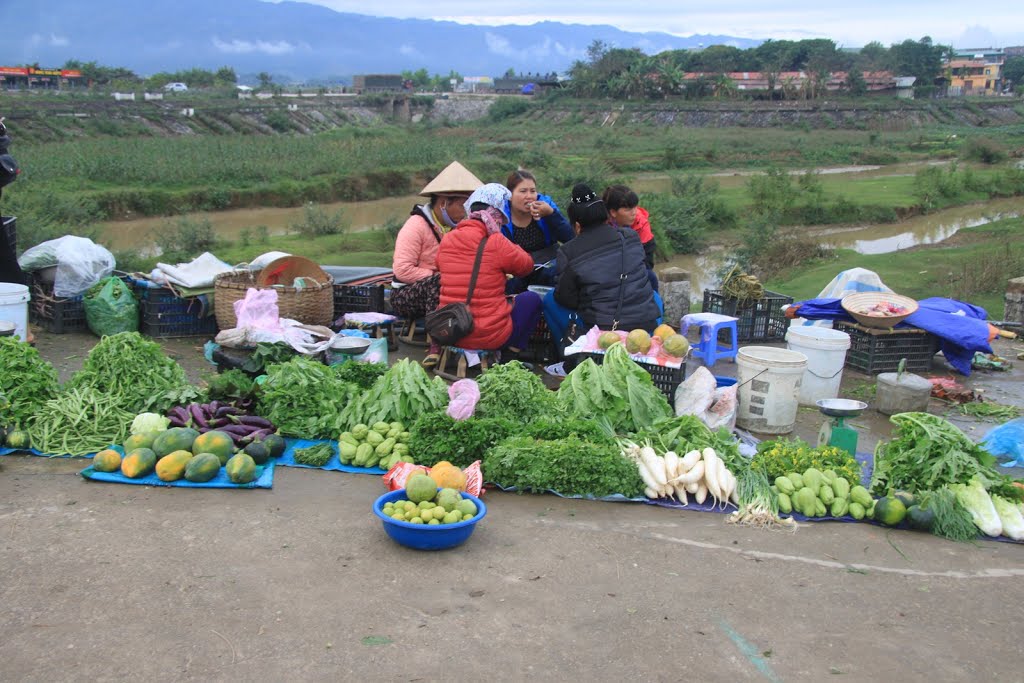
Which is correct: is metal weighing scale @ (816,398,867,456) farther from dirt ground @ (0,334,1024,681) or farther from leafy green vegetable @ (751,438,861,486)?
dirt ground @ (0,334,1024,681)

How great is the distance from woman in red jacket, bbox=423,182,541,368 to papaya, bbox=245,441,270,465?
1779 millimetres

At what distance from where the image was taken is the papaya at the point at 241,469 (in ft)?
14.1

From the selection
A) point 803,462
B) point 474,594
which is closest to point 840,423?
point 803,462

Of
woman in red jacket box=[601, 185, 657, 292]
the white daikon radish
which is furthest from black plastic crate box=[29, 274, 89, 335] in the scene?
the white daikon radish

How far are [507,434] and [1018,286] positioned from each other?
6057 mm

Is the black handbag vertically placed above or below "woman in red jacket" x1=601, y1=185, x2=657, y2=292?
below

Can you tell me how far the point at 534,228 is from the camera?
22.4 ft

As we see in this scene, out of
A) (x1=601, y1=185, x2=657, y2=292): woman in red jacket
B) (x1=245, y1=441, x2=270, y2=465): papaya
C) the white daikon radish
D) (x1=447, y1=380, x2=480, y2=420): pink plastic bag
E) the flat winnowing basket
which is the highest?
(x1=601, y1=185, x2=657, y2=292): woman in red jacket

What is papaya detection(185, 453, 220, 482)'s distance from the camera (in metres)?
4.26

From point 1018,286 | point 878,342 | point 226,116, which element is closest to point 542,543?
Result: point 878,342

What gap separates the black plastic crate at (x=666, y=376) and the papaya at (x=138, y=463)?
101 inches

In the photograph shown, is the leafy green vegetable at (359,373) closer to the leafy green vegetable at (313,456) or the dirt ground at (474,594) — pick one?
the leafy green vegetable at (313,456)

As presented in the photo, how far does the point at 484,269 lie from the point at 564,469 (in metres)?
1.99

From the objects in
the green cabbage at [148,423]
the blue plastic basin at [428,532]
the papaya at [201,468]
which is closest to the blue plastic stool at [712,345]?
the blue plastic basin at [428,532]
